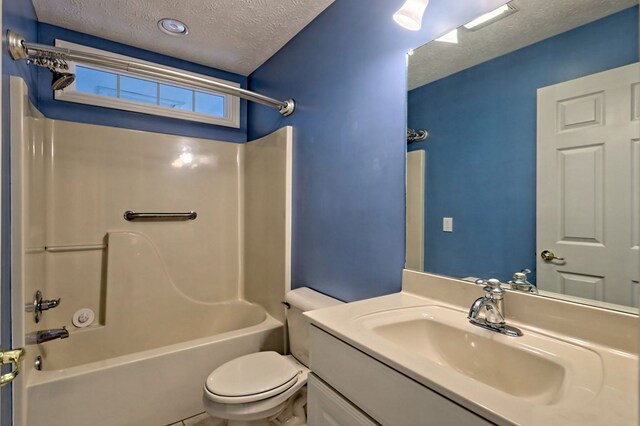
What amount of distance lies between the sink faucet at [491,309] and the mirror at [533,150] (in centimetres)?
12

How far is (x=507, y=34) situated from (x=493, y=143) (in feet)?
1.19

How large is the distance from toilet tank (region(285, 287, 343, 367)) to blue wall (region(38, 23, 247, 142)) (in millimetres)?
1620

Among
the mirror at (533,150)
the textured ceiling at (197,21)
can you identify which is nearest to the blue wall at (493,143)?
the mirror at (533,150)

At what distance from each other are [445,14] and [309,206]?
116 centimetres

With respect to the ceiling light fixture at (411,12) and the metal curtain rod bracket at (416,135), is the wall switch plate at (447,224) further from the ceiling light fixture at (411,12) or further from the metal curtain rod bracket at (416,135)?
the ceiling light fixture at (411,12)

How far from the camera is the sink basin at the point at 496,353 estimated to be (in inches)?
27.5

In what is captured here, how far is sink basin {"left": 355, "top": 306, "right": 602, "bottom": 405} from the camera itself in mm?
697

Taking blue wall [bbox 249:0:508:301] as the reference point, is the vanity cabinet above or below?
below

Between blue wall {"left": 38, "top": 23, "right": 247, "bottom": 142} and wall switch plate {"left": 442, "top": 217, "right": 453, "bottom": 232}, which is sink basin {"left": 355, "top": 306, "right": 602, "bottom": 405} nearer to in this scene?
wall switch plate {"left": 442, "top": 217, "right": 453, "bottom": 232}

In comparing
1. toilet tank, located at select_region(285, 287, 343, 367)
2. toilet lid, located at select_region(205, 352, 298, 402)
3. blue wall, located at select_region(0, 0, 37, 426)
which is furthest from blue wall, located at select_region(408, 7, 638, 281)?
blue wall, located at select_region(0, 0, 37, 426)

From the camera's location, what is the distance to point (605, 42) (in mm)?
851

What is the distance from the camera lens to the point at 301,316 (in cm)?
174

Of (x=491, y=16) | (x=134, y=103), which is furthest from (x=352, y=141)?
(x=134, y=103)

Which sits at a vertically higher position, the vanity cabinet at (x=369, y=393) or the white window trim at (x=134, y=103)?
the white window trim at (x=134, y=103)
